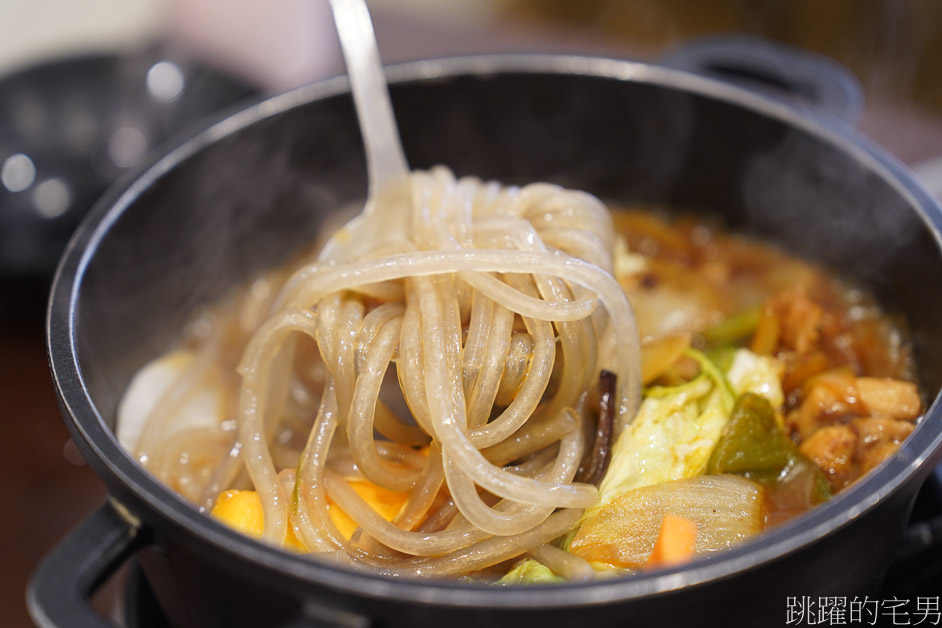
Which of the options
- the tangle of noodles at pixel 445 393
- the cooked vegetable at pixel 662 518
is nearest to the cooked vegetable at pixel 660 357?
the tangle of noodles at pixel 445 393

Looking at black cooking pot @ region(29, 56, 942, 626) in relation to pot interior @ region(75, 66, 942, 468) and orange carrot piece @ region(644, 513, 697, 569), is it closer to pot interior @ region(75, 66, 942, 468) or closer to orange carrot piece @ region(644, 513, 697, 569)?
pot interior @ region(75, 66, 942, 468)

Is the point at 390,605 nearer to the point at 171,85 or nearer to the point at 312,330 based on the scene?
the point at 312,330

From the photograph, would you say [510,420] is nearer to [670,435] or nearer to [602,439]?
[602,439]

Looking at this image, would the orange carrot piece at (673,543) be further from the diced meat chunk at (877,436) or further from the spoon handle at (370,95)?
the spoon handle at (370,95)

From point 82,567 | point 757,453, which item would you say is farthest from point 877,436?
point 82,567

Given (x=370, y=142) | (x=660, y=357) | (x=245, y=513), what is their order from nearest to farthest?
(x=245, y=513), (x=660, y=357), (x=370, y=142)

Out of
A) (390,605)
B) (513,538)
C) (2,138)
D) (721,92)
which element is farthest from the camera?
(2,138)

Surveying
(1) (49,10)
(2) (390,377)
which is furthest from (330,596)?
(1) (49,10)

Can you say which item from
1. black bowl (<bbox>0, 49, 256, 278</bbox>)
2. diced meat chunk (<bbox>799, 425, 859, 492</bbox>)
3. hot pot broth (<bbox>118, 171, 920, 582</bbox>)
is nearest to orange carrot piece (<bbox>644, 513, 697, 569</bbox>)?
hot pot broth (<bbox>118, 171, 920, 582</bbox>)
